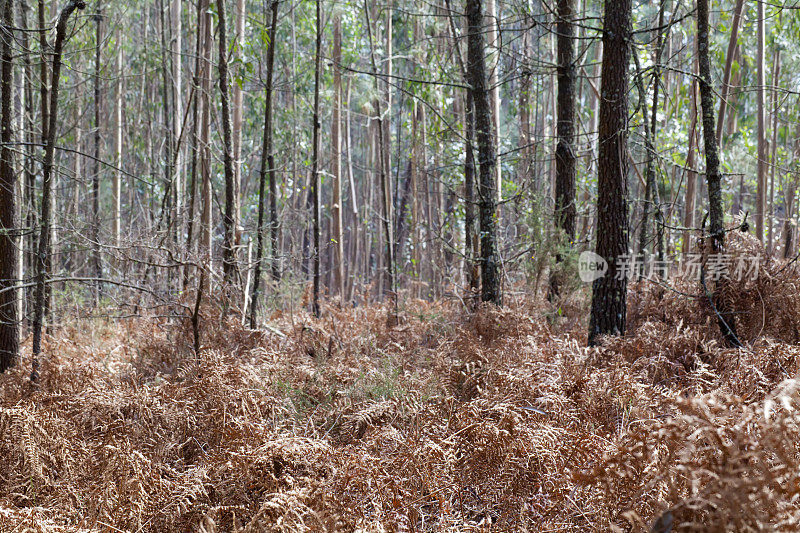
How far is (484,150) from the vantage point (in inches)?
252

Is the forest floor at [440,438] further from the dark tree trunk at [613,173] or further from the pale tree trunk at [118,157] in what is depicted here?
the pale tree trunk at [118,157]

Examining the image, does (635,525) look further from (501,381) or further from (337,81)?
(337,81)

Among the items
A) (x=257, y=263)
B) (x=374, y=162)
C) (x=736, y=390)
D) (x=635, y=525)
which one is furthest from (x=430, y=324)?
(x=374, y=162)

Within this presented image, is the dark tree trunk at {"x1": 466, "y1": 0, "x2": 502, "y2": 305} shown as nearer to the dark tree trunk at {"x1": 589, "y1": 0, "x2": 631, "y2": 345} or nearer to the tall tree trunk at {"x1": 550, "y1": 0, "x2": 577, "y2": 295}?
the tall tree trunk at {"x1": 550, "y1": 0, "x2": 577, "y2": 295}

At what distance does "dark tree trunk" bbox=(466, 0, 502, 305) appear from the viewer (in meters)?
6.37

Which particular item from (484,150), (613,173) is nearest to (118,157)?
(484,150)

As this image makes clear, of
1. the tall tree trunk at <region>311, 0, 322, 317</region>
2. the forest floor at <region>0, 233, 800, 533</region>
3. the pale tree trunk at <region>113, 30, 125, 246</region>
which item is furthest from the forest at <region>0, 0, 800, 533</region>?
the pale tree trunk at <region>113, 30, 125, 246</region>

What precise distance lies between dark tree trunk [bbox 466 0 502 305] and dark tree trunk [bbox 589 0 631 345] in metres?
1.39

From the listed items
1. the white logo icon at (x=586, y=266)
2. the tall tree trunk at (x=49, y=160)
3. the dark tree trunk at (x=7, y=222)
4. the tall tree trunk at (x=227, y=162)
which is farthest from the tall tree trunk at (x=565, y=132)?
the dark tree trunk at (x=7, y=222)

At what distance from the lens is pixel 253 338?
19.4 ft

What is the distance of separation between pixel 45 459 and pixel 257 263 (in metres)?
3.33

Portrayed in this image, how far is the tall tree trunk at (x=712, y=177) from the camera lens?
501 cm

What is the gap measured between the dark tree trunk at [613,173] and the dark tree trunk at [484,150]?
4.55 feet

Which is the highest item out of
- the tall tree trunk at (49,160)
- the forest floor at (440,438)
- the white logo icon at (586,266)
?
the tall tree trunk at (49,160)
